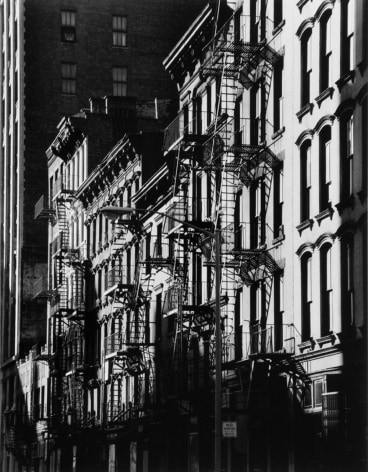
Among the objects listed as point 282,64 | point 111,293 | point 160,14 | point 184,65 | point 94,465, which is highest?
point 160,14

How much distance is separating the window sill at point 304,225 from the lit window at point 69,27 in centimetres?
5094

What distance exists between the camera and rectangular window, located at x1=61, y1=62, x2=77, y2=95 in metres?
87.6

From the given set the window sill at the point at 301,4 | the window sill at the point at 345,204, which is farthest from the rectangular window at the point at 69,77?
the window sill at the point at 345,204

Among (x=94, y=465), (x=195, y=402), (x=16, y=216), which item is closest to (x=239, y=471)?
(x=195, y=402)

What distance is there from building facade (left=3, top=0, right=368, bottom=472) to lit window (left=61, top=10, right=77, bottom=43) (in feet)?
64.4

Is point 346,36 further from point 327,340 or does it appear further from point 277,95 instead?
point 327,340

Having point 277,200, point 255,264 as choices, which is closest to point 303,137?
point 277,200

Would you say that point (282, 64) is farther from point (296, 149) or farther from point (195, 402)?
point (195, 402)

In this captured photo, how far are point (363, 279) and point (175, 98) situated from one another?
48400 millimetres

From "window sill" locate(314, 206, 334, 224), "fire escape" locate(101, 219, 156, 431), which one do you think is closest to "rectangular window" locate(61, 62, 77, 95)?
"fire escape" locate(101, 219, 156, 431)

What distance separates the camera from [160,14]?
3354 inches

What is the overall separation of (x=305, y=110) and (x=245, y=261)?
6.97 metres

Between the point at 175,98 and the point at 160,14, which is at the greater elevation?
the point at 160,14

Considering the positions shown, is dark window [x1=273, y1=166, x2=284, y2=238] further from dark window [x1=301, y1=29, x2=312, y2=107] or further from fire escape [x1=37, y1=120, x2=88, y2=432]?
fire escape [x1=37, y1=120, x2=88, y2=432]
